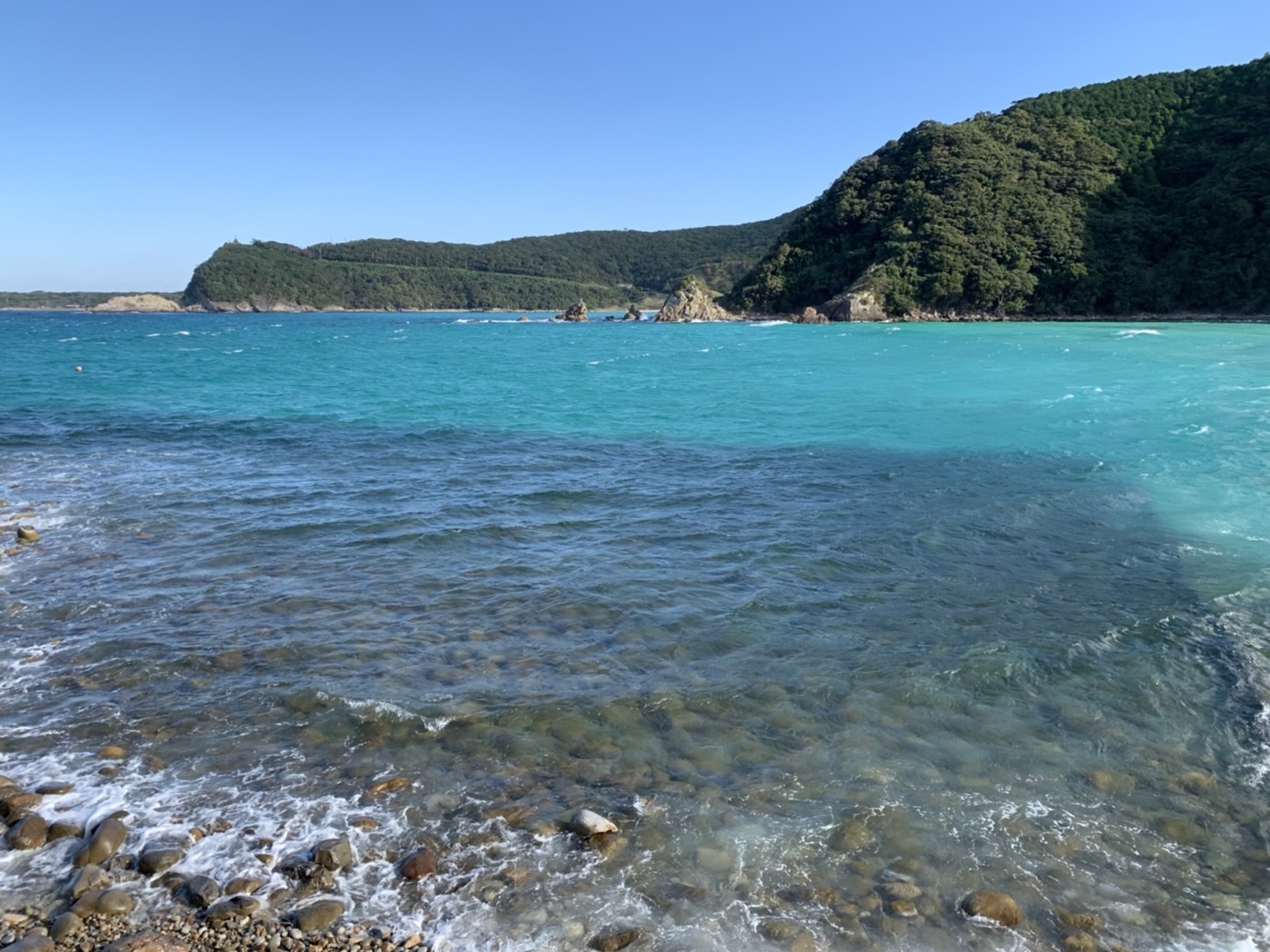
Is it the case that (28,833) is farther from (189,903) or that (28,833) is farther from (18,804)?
(189,903)

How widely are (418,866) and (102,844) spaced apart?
1926 millimetres

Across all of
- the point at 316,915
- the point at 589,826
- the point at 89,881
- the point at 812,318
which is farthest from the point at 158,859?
the point at 812,318

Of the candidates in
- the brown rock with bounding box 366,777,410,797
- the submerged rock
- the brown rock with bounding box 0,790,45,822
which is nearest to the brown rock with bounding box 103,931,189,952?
the brown rock with bounding box 366,777,410,797

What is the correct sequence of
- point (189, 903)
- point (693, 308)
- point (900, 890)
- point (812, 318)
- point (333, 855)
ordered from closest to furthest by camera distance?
point (189, 903)
point (900, 890)
point (333, 855)
point (812, 318)
point (693, 308)

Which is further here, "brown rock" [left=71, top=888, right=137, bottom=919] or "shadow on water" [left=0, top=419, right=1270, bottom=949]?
"shadow on water" [left=0, top=419, right=1270, bottom=949]

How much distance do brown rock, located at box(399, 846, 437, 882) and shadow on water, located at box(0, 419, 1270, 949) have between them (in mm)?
279

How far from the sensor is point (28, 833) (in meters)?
4.87

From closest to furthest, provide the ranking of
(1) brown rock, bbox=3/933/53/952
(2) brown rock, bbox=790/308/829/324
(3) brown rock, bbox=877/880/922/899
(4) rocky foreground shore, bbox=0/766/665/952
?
(1) brown rock, bbox=3/933/53/952 → (4) rocky foreground shore, bbox=0/766/665/952 → (3) brown rock, bbox=877/880/922/899 → (2) brown rock, bbox=790/308/829/324

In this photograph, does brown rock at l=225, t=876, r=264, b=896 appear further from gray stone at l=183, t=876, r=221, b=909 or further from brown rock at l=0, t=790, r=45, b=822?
brown rock at l=0, t=790, r=45, b=822

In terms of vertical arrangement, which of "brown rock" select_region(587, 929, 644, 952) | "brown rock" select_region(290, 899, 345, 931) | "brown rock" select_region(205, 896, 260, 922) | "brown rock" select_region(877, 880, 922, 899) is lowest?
"brown rock" select_region(877, 880, 922, 899)

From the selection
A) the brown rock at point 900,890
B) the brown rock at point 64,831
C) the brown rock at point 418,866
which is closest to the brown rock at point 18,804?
the brown rock at point 64,831

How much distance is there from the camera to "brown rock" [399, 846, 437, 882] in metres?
4.59

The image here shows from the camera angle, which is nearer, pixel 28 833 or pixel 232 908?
pixel 232 908

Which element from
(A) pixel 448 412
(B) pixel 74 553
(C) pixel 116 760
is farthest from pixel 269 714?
(A) pixel 448 412
